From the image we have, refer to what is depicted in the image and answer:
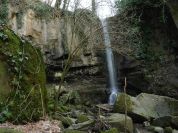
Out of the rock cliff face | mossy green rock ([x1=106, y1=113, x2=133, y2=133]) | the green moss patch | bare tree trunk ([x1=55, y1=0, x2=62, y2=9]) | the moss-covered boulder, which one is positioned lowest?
mossy green rock ([x1=106, y1=113, x2=133, y2=133])

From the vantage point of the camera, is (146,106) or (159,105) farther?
(159,105)

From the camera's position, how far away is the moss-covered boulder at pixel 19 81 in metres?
6.71

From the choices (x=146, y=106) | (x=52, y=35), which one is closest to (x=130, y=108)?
(x=146, y=106)

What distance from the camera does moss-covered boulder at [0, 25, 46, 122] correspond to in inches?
264

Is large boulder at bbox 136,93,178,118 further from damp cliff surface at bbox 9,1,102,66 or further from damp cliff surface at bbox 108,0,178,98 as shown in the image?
damp cliff surface at bbox 9,1,102,66

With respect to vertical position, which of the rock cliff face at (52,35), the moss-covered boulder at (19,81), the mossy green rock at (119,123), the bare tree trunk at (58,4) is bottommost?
the mossy green rock at (119,123)

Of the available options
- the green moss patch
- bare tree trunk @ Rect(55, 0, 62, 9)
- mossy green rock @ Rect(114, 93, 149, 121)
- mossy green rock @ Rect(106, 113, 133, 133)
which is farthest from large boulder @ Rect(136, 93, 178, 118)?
bare tree trunk @ Rect(55, 0, 62, 9)

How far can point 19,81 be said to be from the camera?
6969 millimetres

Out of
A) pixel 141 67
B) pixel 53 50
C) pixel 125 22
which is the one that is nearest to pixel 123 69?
pixel 141 67

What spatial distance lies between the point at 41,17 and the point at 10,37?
8525mm

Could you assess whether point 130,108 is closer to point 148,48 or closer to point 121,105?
point 121,105

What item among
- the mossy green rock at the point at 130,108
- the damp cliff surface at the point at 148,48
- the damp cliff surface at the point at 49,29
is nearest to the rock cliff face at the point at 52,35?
the damp cliff surface at the point at 49,29

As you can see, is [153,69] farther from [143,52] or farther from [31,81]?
[31,81]

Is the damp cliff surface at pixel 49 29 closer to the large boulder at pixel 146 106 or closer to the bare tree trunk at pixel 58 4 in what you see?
the bare tree trunk at pixel 58 4
